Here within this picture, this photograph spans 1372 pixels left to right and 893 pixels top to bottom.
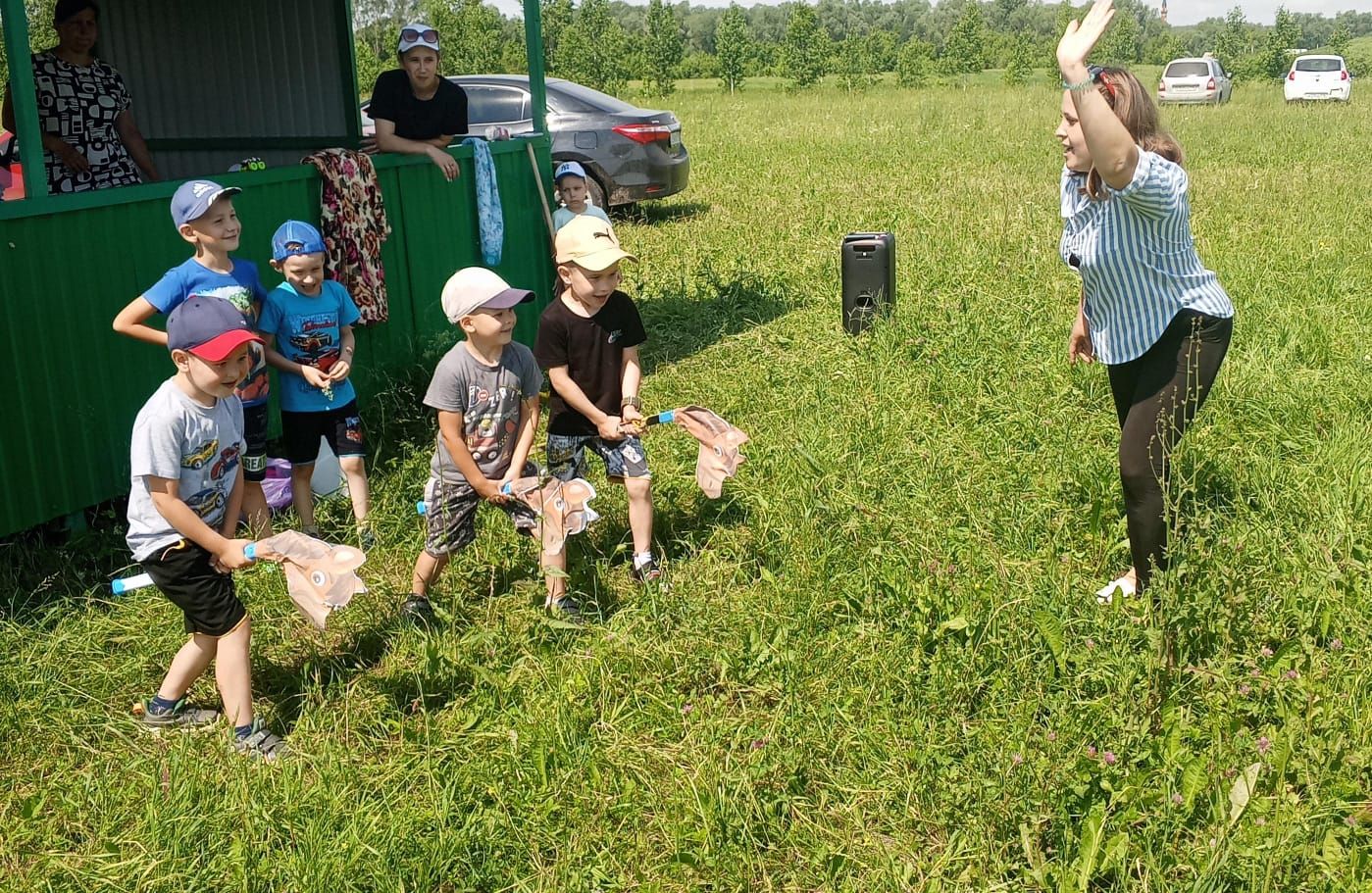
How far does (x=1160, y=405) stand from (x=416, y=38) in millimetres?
4676

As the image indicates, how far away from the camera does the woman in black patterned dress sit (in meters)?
6.64

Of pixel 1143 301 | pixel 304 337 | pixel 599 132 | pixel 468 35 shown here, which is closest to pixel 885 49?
pixel 468 35

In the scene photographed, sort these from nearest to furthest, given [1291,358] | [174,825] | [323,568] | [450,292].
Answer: [174,825] < [323,568] < [450,292] < [1291,358]

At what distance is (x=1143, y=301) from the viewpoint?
4.20 meters

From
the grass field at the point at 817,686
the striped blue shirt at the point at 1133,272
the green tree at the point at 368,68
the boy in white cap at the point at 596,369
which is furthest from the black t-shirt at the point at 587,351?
the green tree at the point at 368,68

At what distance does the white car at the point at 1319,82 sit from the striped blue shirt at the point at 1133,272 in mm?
31811

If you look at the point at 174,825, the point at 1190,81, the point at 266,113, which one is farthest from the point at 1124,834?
the point at 1190,81

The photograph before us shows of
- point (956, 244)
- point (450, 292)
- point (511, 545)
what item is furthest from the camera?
point (956, 244)

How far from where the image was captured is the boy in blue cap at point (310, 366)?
5.34m

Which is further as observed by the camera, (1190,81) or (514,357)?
(1190,81)

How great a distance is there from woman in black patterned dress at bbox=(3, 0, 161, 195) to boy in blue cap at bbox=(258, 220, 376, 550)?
6.36 feet

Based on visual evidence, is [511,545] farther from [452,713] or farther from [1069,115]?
[1069,115]

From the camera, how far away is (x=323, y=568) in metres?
3.66

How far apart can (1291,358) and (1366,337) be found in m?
0.70
